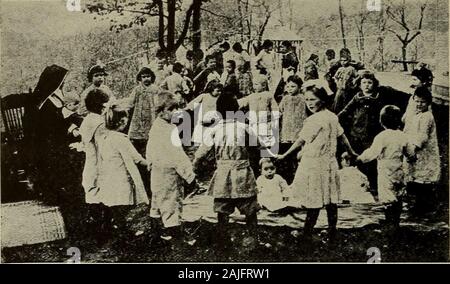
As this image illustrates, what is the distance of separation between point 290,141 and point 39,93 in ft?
6.20

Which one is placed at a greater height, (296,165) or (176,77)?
(176,77)

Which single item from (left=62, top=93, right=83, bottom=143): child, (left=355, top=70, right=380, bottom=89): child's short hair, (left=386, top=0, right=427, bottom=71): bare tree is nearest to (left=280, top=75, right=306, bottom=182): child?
(left=355, top=70, right=380, bottom=89): child's short hair

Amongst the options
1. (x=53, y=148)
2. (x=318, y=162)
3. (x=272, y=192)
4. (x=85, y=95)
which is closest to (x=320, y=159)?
(x=318, y=162)

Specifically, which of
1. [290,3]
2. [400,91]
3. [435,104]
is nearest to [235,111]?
[290,3]

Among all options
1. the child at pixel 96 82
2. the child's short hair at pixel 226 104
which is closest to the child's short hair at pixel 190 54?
the child's short hair at pixel 226 104

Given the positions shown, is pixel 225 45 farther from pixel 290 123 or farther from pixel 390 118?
pixel 390 118

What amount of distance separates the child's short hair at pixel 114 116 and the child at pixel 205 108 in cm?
49

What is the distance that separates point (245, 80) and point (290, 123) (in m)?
0.46

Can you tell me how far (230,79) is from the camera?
396 centimetres

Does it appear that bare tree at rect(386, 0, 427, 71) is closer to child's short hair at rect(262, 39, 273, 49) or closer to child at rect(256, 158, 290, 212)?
child's short hair at rect(262, 39, 273, 49)

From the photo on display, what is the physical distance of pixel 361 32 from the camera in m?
3.97

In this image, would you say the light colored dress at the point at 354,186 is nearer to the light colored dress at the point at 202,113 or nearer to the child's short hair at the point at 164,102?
the light colored dress at the point at 202,113
